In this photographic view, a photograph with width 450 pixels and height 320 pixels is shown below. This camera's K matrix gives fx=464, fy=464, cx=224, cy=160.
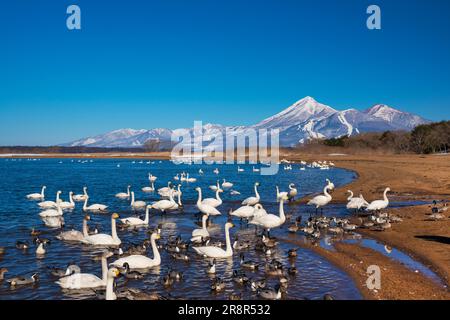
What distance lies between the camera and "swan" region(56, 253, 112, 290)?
13414 mm

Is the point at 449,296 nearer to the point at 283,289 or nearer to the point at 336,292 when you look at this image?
the point at 336,292

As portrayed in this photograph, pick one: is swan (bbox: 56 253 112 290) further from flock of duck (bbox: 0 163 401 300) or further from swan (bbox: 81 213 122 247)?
swan (bbox: 81 213 122 247)

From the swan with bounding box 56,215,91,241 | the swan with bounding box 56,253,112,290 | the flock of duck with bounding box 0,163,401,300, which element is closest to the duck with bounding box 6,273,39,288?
the flock of duck with bounding box 0,163,401,300

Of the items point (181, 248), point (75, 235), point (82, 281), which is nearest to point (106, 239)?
point (75, 235)

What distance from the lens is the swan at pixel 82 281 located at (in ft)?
44.0

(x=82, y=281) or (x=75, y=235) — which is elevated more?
(x=75, y=235)

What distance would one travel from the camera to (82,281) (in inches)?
529

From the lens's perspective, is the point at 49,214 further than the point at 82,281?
Yes

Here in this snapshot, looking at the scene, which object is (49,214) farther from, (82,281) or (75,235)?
(82,281)

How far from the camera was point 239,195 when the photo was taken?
37.8 m

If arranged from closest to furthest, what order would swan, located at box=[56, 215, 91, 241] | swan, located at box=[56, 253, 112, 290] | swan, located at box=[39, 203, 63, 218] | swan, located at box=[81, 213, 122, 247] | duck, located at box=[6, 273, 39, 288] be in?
1. swan, located at box=[56, 253, 112, 290]
2. duck, located at box=[6, 273, 39, 288]
3. swan, located at box=[81, 213, 122, 247]
4. swan, located at box=[56, 215, 91, 241]
5. swan, located at box=[39, 203, 63, 218]

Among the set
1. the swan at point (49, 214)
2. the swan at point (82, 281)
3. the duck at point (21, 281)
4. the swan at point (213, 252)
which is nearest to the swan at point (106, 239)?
the swan at point (213, 252)
